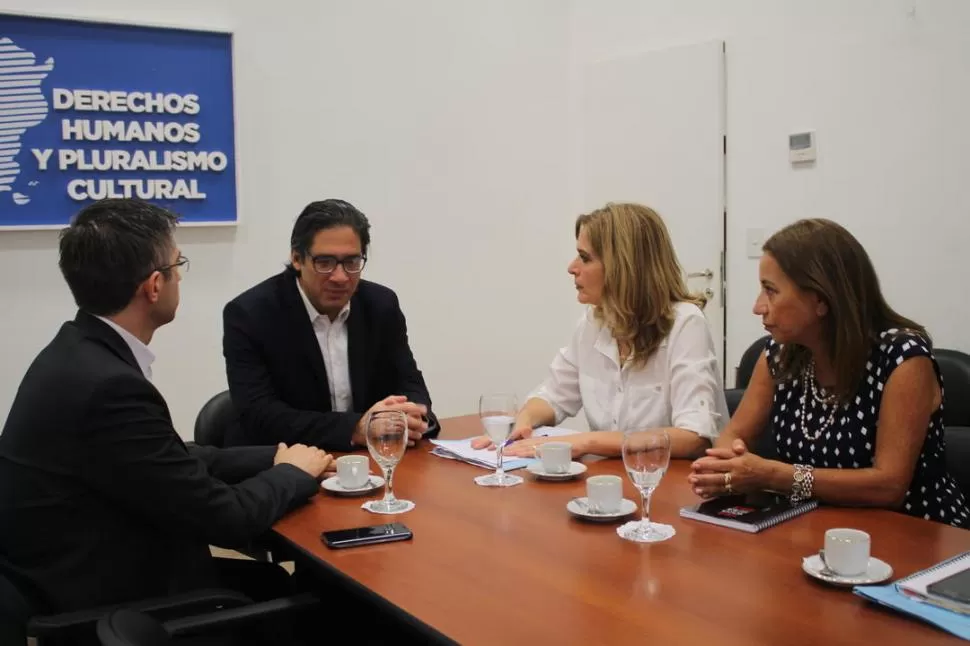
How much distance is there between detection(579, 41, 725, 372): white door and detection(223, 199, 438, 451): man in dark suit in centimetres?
225

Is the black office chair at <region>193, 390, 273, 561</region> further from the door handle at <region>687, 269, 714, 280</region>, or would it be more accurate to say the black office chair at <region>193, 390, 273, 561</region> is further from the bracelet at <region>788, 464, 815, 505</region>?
the door handle at <region>687, 269, 714, 280</region>

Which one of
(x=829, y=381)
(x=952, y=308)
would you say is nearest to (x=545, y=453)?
(x=829, y=381)

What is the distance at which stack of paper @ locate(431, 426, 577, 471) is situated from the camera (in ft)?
7.41

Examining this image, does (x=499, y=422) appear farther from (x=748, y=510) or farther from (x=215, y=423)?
(x=215, y=423)

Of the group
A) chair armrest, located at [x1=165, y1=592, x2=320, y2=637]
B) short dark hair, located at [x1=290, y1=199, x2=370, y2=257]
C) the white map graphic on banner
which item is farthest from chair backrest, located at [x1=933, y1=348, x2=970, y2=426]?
the white map graphic on banner

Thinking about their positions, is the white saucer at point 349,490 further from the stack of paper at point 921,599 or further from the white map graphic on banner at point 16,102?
the white map graphic on banner at point 16,102

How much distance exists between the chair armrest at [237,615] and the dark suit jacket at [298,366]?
80 centimetres

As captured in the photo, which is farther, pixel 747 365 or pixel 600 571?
pixel 747 365

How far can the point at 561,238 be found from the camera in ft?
17.5

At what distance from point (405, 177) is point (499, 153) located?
0.62m

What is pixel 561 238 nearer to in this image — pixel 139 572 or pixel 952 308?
pixel 952 308

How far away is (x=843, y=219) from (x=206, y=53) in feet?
9.72

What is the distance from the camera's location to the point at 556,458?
213 cm

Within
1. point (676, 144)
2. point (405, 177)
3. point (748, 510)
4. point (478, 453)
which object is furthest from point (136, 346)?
point (676, 144)
